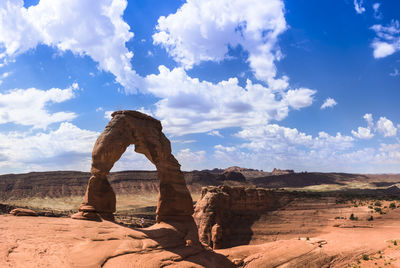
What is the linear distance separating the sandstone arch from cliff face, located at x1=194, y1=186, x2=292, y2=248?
8823 mm

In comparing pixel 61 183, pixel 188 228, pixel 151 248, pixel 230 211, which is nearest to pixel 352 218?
pixel 230 211

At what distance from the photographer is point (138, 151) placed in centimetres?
2170

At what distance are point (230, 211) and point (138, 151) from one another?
15.6 m

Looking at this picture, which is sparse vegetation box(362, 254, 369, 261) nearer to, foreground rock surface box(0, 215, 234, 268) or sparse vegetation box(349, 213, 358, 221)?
sparse vegetation box(349, 213, 358, 221)

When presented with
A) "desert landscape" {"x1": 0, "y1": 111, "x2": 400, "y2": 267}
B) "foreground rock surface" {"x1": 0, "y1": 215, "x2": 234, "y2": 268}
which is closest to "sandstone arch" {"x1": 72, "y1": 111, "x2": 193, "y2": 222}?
"desert landscape" {"x1": 0, "y1": 111, "x2": 400, "y2": 267}

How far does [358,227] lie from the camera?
31391 mm

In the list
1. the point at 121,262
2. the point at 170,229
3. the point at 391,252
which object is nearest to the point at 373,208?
the point at 391,252

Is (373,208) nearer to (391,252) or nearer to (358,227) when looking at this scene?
(358,227)

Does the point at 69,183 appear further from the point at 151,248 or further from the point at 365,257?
the point at 365,257

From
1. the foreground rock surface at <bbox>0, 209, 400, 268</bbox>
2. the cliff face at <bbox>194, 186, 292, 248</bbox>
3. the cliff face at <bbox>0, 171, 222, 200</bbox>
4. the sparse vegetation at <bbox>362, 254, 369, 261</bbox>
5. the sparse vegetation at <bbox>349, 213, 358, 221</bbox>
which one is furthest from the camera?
the cliff face at <bbox>0, 171, 222, 200</bbox>

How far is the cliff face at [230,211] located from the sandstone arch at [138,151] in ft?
28.9

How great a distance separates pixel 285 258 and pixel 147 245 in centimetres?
1255

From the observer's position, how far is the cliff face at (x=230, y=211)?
101ft

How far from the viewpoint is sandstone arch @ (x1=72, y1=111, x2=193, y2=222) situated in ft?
60.4
